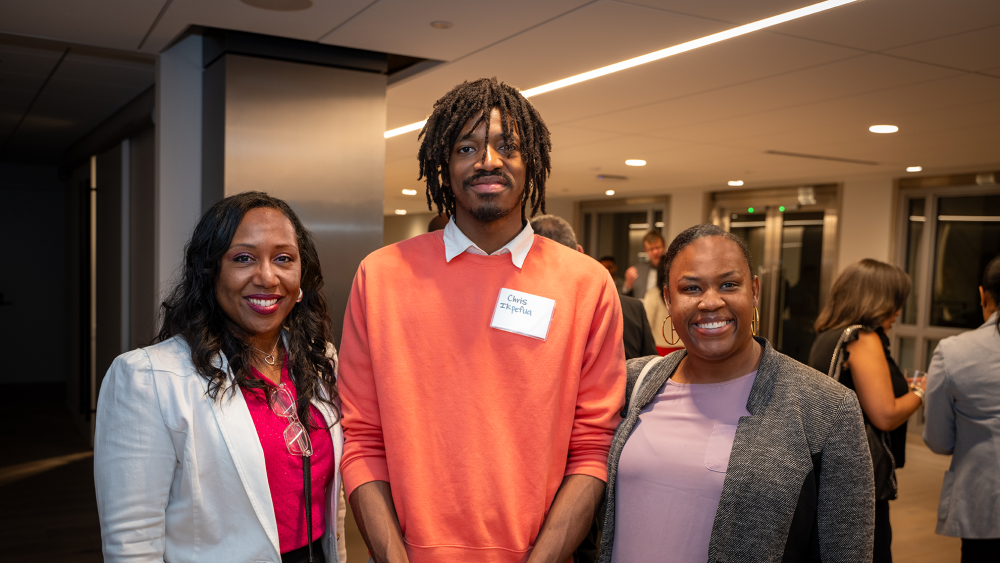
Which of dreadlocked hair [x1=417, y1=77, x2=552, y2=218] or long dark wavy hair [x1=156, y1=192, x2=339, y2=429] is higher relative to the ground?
dreadlocked hair [x1=417, y1=77, x2=552, y2=218]

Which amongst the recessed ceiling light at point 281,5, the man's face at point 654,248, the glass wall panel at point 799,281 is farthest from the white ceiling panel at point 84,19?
the glass wall panel at point 799,281

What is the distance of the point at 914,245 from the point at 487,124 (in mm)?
7197

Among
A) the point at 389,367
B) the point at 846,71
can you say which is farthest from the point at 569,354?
the point at 846,71

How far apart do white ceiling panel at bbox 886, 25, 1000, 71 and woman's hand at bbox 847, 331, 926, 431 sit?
4.45 feet

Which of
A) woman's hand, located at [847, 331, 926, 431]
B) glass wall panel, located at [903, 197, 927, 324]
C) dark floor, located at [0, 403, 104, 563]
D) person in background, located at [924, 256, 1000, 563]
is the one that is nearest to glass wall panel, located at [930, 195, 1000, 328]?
glass wall panel, located at [903, 197, 927, 324]

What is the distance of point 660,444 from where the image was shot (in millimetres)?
1586

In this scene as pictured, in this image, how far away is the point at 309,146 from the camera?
139 inches

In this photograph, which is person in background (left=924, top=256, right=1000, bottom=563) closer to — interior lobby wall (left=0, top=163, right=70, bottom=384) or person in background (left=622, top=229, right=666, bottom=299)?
person in background (left=622, top=229, right=666, bottom=299)

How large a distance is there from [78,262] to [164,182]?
14.1ft

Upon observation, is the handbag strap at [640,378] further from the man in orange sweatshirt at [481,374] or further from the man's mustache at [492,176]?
the man's mustache at [492,176]

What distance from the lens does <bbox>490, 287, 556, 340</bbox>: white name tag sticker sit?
1.53 metres

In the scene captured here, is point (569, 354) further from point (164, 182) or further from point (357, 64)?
point (164, 182)

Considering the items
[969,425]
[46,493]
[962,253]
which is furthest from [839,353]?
[962,253]

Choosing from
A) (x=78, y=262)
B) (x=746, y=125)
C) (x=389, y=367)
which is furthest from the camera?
(x=78, y=262)
